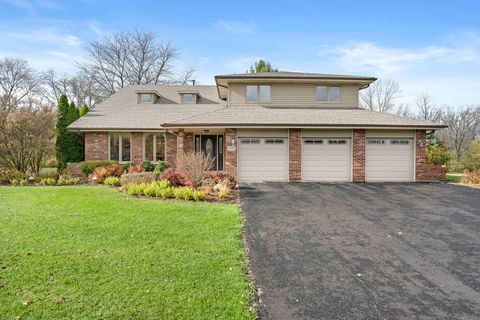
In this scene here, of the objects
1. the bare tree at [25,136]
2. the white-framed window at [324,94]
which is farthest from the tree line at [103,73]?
the white-framed window at [324,94]

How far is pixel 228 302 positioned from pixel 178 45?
3857 cm

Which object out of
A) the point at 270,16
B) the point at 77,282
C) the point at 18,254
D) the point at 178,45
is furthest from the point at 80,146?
the point at 178,45

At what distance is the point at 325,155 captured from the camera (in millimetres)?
13859

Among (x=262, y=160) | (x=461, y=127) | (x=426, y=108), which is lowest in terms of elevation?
(x=262, y=160)

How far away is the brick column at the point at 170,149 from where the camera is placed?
1691cm

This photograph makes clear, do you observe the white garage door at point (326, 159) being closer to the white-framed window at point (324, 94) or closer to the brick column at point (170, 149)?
the white-framed window at point (324, 94)

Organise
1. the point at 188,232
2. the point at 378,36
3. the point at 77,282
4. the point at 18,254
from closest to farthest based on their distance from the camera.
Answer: the point at 77,282 < the point at 18,254 < the point at 188,232 < the point at 378,36

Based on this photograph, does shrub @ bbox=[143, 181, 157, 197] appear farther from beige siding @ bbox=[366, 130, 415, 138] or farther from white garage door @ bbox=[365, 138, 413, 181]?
beige siding @ bbox=[366, 130, 415, 138]

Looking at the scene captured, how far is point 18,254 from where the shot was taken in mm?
4676

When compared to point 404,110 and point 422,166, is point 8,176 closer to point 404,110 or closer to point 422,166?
point 422,166

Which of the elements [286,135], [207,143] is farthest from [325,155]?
[207,143]

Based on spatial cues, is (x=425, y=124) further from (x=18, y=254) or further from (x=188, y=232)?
(x=18, y=254)

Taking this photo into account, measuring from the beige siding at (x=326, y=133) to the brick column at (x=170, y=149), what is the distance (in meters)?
7.68

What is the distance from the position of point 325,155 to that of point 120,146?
1156cm
